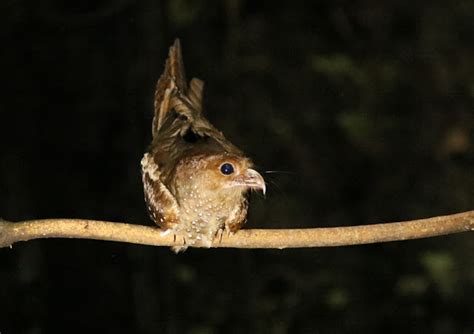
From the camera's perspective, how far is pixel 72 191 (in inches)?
188

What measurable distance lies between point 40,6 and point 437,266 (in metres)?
2.81

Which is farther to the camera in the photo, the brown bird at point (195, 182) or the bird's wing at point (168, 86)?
the bird's wing at point (168, 86)

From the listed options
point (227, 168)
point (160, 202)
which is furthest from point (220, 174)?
point (160, 202)

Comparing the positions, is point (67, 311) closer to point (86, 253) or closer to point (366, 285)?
point (86, 253)

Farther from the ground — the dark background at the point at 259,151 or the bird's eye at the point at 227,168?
the bird's eye at the point at 227,168

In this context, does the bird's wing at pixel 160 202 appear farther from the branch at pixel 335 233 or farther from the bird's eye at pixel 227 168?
the bird's eye at pixel 227 168

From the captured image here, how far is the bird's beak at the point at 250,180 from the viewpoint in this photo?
2.36m

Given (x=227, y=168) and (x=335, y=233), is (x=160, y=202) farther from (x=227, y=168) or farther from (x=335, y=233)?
(x=335, y=233)

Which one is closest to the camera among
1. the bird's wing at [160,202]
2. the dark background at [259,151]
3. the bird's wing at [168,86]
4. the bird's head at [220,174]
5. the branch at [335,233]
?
the branch at [335,233]

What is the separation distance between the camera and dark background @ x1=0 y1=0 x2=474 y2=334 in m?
4.54

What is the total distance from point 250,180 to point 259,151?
3.04 meters

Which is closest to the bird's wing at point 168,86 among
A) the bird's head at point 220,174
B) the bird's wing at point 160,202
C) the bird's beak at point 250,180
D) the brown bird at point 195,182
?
the brown bird at point 195,182

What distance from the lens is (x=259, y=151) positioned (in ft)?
17.7

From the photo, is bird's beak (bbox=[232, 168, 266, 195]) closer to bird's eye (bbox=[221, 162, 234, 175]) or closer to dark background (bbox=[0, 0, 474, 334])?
bird's eye (bbox=[221, 162, 234, 175])
